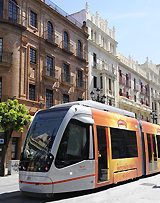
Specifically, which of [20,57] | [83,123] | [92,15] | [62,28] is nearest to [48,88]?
[20,57]

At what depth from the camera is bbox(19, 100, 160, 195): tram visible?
10.1m

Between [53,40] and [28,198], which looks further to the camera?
[53,40]

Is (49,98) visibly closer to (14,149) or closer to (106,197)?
(14,149)

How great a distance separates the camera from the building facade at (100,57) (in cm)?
3754

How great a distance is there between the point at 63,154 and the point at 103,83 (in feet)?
94.6

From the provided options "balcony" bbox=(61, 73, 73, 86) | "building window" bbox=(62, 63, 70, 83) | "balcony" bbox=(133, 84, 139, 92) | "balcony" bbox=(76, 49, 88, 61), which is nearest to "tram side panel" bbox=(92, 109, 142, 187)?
"balcony" bbox=(61, 73, 73, 86)

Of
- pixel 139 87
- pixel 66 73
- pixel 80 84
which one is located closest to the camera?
pixel 66 73

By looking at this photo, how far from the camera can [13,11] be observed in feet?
86.8

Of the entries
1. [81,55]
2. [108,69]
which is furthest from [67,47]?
[108,69]

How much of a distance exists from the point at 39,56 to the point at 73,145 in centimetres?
1896

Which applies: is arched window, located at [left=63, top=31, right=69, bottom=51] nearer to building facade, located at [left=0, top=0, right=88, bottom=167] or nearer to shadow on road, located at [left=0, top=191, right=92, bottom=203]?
building facade, located at [left=0, top=0, right=88, bottom=167]

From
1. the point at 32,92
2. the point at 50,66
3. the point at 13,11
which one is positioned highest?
the point at 13,11

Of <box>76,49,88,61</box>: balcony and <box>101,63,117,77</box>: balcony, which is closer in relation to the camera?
<box>76,49,88,61</box>: balcony

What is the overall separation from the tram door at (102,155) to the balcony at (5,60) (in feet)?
48.7
